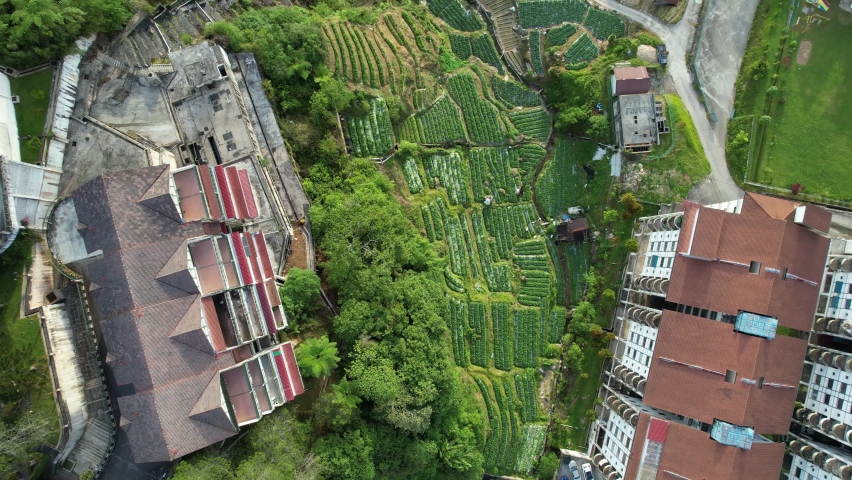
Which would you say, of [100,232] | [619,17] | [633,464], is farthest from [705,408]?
[100,232]

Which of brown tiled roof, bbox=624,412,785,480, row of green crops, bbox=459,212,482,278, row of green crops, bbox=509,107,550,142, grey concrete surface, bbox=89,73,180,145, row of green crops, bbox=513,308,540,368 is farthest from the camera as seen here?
row of green crops, bbox=509,107,550,142

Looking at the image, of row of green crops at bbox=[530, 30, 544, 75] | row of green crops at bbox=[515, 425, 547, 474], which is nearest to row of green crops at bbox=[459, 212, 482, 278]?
row of green crops at bbox=[515, 425, 547, 474]

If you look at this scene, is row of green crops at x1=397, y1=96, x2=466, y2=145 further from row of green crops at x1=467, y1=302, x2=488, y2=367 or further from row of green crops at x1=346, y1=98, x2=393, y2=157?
row of green crops at x1=467, y1=302, x2=488, y2=367

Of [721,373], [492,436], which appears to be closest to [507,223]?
[492,436]

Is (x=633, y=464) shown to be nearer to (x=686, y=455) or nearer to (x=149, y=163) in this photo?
(x=686, y=455)

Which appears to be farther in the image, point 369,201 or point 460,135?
point 460,135

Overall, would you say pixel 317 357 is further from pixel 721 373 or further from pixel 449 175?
pixel 721 373
